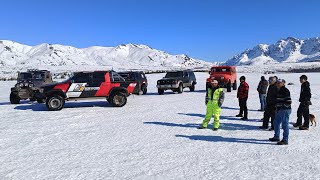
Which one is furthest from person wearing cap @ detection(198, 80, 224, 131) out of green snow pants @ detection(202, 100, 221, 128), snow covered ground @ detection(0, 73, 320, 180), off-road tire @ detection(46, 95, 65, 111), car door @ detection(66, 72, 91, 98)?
off-road tire @ detection(46, 95, 65, 111)

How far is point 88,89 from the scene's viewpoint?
15.5m

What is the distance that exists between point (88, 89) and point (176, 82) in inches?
371

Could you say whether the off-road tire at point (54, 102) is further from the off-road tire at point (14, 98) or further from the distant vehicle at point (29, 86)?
the off-road tire at point (14, 98)

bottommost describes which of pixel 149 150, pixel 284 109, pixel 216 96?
pixel 149 150

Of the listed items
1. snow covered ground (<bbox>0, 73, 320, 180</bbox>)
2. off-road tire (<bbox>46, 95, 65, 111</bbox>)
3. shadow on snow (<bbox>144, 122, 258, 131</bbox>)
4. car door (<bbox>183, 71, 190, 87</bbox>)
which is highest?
car door (<bbox>183, 71, 190, 87</bbox>)

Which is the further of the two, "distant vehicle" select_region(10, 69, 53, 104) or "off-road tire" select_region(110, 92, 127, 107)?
"distant vehicle" select_region(10, 69, 53, 104)

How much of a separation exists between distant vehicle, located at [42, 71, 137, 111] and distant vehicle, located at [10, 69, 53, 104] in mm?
1566

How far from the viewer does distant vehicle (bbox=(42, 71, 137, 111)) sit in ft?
49.8

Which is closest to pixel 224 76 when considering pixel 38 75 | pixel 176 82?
pixel 176 82

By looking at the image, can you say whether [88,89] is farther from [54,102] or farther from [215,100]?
[215,100]

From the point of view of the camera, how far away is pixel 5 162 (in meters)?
7.27

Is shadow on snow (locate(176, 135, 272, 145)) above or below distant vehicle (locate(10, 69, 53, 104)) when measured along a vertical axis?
below

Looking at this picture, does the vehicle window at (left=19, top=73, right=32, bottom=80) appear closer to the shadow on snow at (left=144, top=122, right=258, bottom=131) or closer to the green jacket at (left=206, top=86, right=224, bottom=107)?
the shadow on snow at (left=144, top=122, right=258, bottom=131)

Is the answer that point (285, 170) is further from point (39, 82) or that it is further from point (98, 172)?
point (39, 82)
